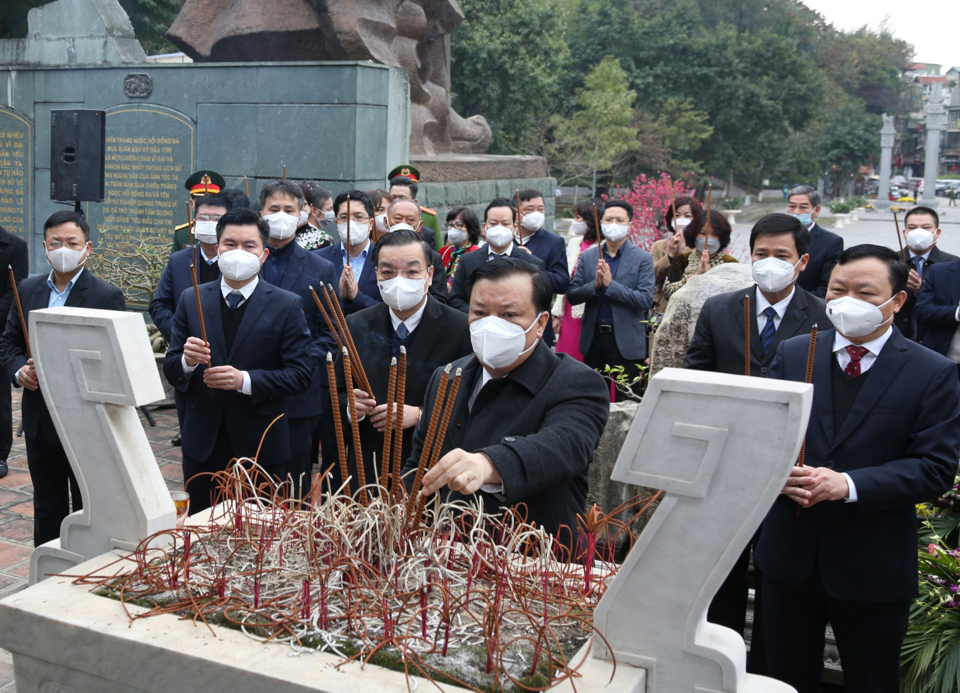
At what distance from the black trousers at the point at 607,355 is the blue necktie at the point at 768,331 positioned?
2.27 metres

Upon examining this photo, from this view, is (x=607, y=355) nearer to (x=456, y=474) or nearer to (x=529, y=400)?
(x=529, y=400)

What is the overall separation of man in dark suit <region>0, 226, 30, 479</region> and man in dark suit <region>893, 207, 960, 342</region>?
5.39 metres

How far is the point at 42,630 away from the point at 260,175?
25.1ft

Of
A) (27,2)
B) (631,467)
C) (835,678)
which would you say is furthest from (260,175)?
(27,2)

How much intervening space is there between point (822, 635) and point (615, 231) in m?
3.85

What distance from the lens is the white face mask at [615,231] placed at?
638 cm

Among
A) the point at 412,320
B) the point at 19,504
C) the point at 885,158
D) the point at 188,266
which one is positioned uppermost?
the point at 885,158

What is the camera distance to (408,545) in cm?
203

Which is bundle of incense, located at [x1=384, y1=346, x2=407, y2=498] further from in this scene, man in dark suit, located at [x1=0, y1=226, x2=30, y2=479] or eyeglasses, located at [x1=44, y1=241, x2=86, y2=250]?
man in dark suit, located at [x1=0, y1=226, x2=30, y2=479]

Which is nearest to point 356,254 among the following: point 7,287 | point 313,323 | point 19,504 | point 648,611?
point 313,323

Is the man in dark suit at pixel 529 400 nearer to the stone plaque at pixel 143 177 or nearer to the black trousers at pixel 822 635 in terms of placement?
the black trousers at pixel 822 635

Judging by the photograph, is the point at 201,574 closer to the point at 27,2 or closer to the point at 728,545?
the point at 728,545

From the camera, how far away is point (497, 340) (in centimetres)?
258

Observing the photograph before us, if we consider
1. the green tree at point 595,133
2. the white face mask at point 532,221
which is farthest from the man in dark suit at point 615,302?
the green tree at point 595,133
